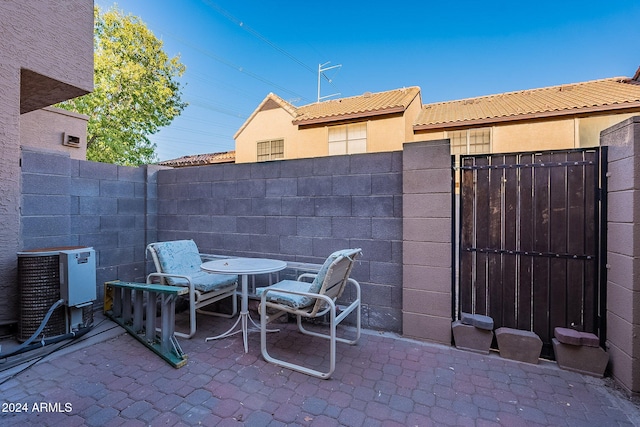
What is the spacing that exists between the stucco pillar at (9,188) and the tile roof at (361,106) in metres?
7.25

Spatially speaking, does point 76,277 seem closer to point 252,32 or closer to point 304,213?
point 304,213

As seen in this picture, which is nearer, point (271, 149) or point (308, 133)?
point (308, 133)

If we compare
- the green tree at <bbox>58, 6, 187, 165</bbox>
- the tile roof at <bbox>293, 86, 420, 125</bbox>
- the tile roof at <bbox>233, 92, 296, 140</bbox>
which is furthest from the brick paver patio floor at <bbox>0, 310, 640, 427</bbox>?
the tile roof at <bbox>233, 92, 296, 140</bbox>

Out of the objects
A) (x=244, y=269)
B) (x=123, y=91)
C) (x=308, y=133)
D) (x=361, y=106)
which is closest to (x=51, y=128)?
(x=123, y=91)

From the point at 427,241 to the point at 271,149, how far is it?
9.11m

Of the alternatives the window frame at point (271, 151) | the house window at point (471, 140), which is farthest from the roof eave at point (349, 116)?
the house window at point (471, 140)

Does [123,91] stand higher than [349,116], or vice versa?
[123,91]

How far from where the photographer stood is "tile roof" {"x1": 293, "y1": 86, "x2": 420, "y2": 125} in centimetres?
838

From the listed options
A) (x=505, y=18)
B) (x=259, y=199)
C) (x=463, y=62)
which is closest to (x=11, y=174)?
(x=259, y=199)

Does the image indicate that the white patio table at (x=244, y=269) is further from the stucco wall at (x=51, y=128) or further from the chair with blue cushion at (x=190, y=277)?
the stucco wall at (x=51, y=128)

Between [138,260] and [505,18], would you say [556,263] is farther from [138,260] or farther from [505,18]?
[505,18]

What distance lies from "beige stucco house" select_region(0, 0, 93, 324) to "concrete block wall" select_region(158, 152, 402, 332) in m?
1.62

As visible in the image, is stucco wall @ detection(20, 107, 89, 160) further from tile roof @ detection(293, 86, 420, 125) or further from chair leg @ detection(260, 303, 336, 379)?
tile roof @ detection(293, 86, 420, 125)

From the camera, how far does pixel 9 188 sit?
9.13ft
